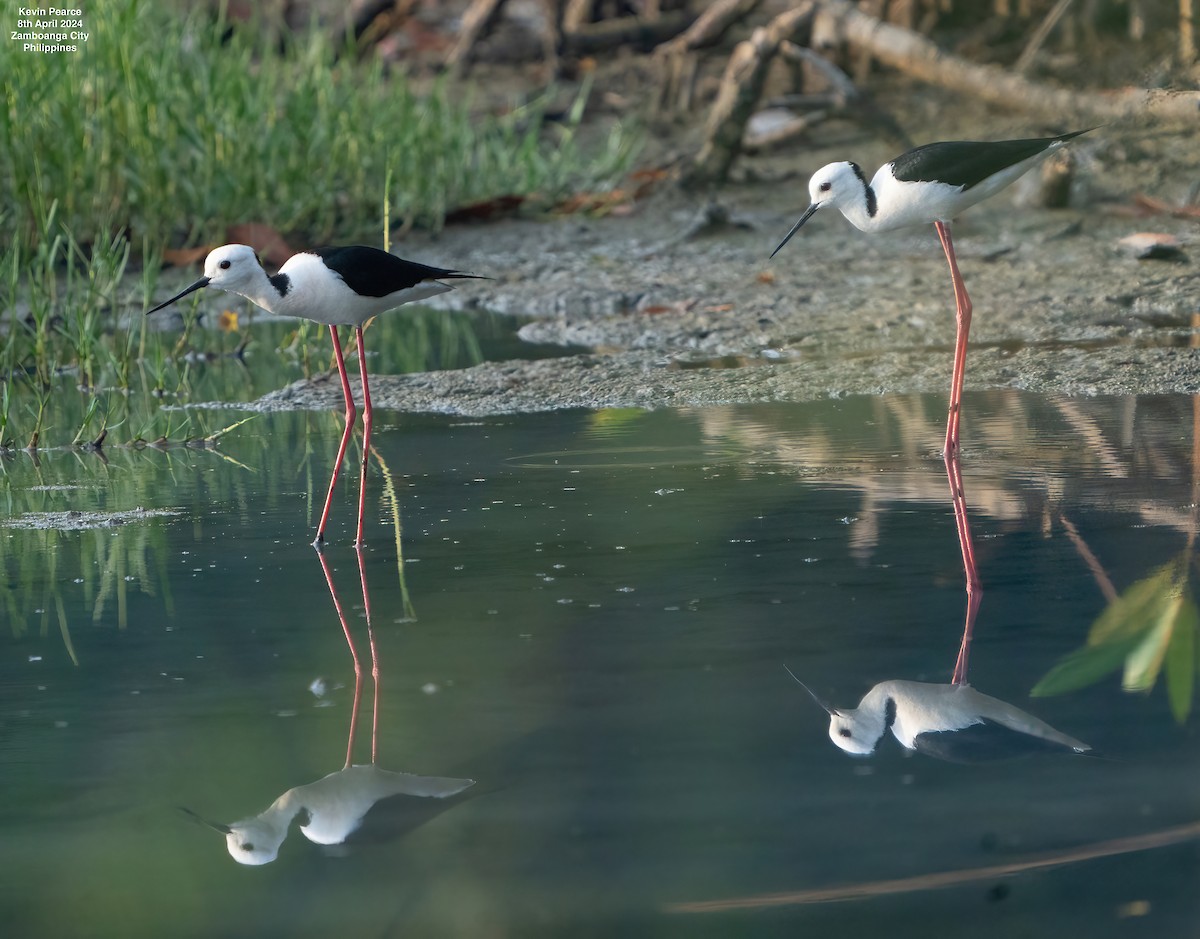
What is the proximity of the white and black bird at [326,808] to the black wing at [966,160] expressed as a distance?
2671 millimetres

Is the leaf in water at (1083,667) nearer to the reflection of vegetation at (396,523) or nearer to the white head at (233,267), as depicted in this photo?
the reflection of vegetation at (396,523)

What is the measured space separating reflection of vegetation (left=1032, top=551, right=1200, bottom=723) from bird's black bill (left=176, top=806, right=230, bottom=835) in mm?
1022

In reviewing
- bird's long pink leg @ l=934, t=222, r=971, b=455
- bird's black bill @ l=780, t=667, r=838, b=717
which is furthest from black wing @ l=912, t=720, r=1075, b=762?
bird's long pink leg @ l=934, t=222, r=971, b=455

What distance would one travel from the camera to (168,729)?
2.26 metres

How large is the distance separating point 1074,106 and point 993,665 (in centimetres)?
600

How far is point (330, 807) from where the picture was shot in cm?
201

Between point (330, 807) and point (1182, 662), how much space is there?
44.7 inches

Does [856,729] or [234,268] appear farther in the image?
[234,268]

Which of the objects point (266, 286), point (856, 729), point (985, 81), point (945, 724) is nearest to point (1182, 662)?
point (945, 724)

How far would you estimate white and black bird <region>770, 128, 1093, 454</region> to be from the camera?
14.0ft

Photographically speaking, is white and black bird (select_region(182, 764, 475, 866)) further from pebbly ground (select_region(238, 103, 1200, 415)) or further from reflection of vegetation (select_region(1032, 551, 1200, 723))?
pebbly ground (select_region(238, 103, 1200, 415))

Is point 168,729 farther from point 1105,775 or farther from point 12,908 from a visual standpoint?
point 1105,775

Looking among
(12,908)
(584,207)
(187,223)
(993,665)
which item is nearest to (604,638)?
(993,665)

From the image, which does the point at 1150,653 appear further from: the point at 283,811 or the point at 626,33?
the point at 626,33
